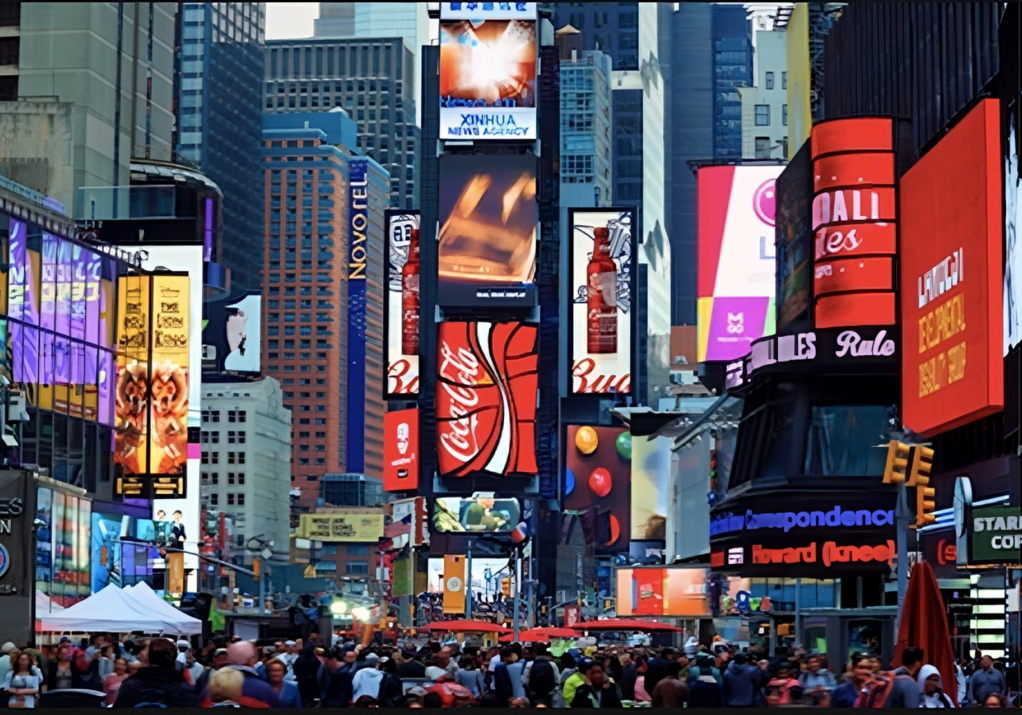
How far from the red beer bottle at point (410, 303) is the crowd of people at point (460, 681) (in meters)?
143

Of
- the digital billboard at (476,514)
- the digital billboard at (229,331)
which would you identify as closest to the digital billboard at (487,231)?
the digital billboard at (476,514)

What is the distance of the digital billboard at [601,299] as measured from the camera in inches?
6634

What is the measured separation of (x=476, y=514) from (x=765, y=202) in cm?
9303

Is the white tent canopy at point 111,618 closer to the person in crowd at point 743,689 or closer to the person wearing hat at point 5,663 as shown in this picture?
the person wearing hat at point 5,663

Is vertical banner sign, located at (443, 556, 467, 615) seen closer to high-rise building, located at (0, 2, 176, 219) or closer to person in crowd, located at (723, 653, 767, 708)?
high-rise building, located at (0, 2, 176, 219)

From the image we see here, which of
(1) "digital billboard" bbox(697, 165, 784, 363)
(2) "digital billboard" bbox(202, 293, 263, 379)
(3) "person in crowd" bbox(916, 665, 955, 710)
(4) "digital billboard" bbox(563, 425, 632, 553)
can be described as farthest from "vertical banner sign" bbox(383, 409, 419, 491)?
(3) "person in crowd" bbox(916, 665, 955, 710)

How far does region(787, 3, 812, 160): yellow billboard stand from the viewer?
74.3m

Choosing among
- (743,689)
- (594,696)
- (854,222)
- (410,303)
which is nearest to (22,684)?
(594,696)

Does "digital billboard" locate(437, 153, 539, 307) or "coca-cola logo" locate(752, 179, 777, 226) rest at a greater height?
"digital billboard" locate(437, 153, 539, 307)

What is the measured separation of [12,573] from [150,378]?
6902cm

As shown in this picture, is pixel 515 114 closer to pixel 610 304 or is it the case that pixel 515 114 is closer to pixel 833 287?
pixel 610 304

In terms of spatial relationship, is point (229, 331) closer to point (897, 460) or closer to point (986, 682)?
point (897, 460)

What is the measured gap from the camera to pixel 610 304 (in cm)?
17362

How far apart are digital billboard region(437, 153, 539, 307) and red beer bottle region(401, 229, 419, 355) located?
5142 millimetres
